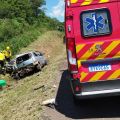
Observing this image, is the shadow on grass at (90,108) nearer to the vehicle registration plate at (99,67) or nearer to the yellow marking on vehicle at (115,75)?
the yellow marking on vehicle at (115,75)

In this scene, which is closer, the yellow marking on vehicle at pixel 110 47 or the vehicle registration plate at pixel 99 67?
the yellow marking on vehicle at pixel 110 47

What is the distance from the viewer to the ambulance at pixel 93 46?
9.60 m

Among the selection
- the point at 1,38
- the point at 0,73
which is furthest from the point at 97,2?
the point at 1,38

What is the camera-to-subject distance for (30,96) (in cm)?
1466

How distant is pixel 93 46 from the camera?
9695 millimetres

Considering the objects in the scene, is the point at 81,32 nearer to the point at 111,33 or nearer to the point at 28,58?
the point at 111,33

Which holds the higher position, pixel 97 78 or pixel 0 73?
pixel 97 78

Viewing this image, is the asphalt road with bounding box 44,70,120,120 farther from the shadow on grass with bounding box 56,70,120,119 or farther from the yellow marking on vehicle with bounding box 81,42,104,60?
the yellow marking on vehicle with bounding box 81,42,104,60

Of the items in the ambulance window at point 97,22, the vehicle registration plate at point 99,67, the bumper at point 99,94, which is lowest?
the bumper at point 99,94

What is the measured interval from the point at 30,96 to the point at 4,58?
16.7 m

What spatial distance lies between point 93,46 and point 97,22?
55 centimetres

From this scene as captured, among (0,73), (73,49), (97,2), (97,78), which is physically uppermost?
(97,2)

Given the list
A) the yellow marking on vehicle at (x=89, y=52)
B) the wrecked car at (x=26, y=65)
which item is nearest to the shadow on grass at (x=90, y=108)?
the yellow marking on vehicle at (x=89, y=52)

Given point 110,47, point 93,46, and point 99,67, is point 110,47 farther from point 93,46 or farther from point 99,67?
point 99,67
